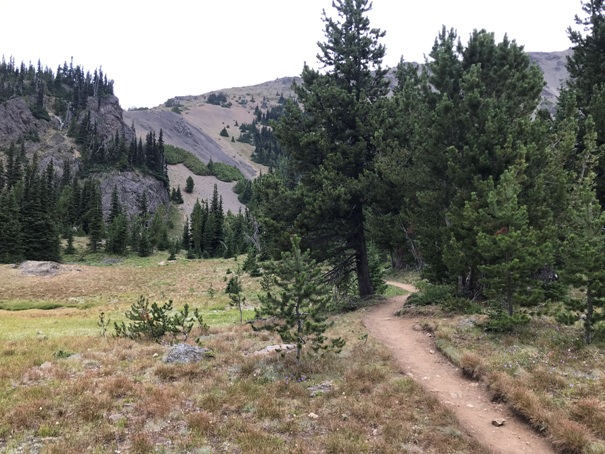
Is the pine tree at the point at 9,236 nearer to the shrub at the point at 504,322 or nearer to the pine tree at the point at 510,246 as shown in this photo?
the shrub at the point at 504,322

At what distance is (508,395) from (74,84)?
727 ft

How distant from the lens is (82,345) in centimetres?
1419

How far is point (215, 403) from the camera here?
323 inches

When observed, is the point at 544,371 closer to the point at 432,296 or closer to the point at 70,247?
the point at 432,296

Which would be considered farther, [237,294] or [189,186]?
[189,186]

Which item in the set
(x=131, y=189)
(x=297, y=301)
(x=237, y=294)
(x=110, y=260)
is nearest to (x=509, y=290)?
(x=297, y=301)

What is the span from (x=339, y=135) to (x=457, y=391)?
1515cm

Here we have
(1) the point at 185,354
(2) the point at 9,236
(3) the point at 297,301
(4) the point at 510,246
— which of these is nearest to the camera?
(3) the point at 297,301

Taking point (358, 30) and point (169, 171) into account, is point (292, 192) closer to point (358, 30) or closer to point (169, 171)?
point (358, 30)

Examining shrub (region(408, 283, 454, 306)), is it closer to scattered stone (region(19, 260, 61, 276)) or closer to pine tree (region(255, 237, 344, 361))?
pine tree (region(255, 237, 344, 361))

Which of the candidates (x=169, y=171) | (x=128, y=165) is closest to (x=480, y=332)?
(x=128, y=165)

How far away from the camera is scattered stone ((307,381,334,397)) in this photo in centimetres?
885

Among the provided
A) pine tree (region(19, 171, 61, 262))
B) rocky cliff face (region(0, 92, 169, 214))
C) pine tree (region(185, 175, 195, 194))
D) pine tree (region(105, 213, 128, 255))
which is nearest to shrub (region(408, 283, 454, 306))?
pine tree (region(19, 171, 61, 262))

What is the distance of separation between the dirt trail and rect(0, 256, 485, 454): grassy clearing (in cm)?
48
